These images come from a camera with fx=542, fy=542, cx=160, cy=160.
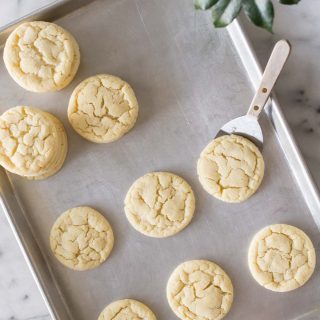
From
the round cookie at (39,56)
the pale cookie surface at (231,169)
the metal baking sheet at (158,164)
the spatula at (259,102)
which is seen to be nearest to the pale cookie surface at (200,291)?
the metal baking sheet at (158,164)

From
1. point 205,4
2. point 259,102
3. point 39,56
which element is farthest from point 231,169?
point 39,56

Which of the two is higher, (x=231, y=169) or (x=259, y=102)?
(x=259, y=102)

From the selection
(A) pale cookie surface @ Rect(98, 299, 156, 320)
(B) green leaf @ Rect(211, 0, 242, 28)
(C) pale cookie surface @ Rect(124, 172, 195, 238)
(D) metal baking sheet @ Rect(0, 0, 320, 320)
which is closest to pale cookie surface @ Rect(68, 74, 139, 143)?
(D) metal baking sheet @ Rect(0, 0, 320, 320)

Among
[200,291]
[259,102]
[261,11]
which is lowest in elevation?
[200,291]

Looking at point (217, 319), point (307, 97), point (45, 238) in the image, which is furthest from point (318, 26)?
point (45, 238)

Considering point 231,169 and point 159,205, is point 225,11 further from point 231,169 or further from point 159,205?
point 159,205

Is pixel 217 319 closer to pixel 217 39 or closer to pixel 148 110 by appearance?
pixel 148 110

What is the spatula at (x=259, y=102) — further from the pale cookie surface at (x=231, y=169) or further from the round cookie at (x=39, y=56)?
the round cookie at (x=39, y=56)

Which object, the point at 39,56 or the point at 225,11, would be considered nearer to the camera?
the point at 225,11

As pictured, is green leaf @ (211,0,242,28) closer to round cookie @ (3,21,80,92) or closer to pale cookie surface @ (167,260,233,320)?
round cookie @ (3,21,80,92)
